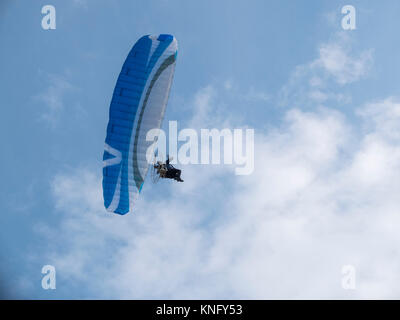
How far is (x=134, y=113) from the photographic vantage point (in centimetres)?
3136

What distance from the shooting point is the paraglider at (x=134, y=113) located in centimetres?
3077

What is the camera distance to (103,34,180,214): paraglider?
30766 millimetres

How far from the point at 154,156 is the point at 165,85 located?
15.2 ft
